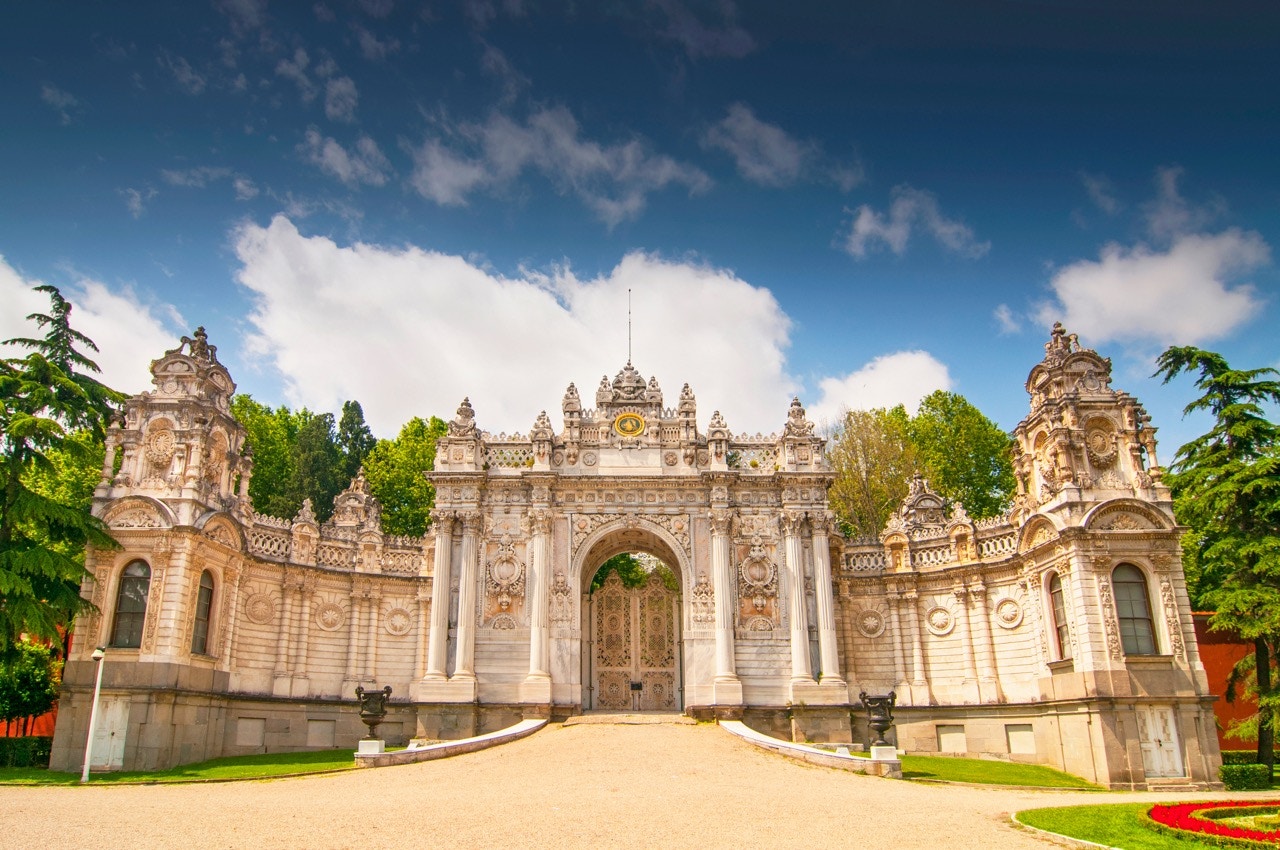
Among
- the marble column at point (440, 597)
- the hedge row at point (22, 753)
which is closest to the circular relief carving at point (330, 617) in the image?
the marble column at point (440, 597)

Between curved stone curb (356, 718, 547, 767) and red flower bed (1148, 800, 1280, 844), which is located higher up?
curved stone curb (356, 718, 547, 767)

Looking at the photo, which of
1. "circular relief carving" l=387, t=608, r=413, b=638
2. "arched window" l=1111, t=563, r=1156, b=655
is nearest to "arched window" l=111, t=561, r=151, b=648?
"circular relief carving" l=387, t=608, r=413, b=638

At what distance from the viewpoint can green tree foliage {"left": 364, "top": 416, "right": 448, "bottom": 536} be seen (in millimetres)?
44250

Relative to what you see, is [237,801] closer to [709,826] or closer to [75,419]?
[709,826]

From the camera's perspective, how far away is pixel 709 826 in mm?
13891

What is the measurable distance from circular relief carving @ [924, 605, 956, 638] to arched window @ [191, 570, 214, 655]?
2257cm

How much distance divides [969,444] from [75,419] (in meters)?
36.8

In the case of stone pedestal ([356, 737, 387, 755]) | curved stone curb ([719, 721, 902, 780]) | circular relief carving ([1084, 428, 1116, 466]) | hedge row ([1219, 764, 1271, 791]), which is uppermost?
circular relief carving ([1084, 428, 1116, 466])

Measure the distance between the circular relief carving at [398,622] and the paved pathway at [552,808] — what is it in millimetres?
9855

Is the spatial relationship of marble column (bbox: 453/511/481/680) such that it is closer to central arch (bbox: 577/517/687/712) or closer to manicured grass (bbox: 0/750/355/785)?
central arch (bbox: 577/517/687/712)

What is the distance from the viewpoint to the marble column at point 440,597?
28656mm

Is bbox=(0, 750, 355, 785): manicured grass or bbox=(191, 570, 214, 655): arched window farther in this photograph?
bbox=(191, 570, 214, 655): arched window

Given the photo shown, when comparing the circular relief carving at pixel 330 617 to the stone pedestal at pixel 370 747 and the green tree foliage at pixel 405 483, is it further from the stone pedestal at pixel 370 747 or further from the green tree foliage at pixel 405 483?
the green tree foliage at pixel 405 483

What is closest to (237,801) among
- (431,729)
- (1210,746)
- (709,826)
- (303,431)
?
(709,826)
